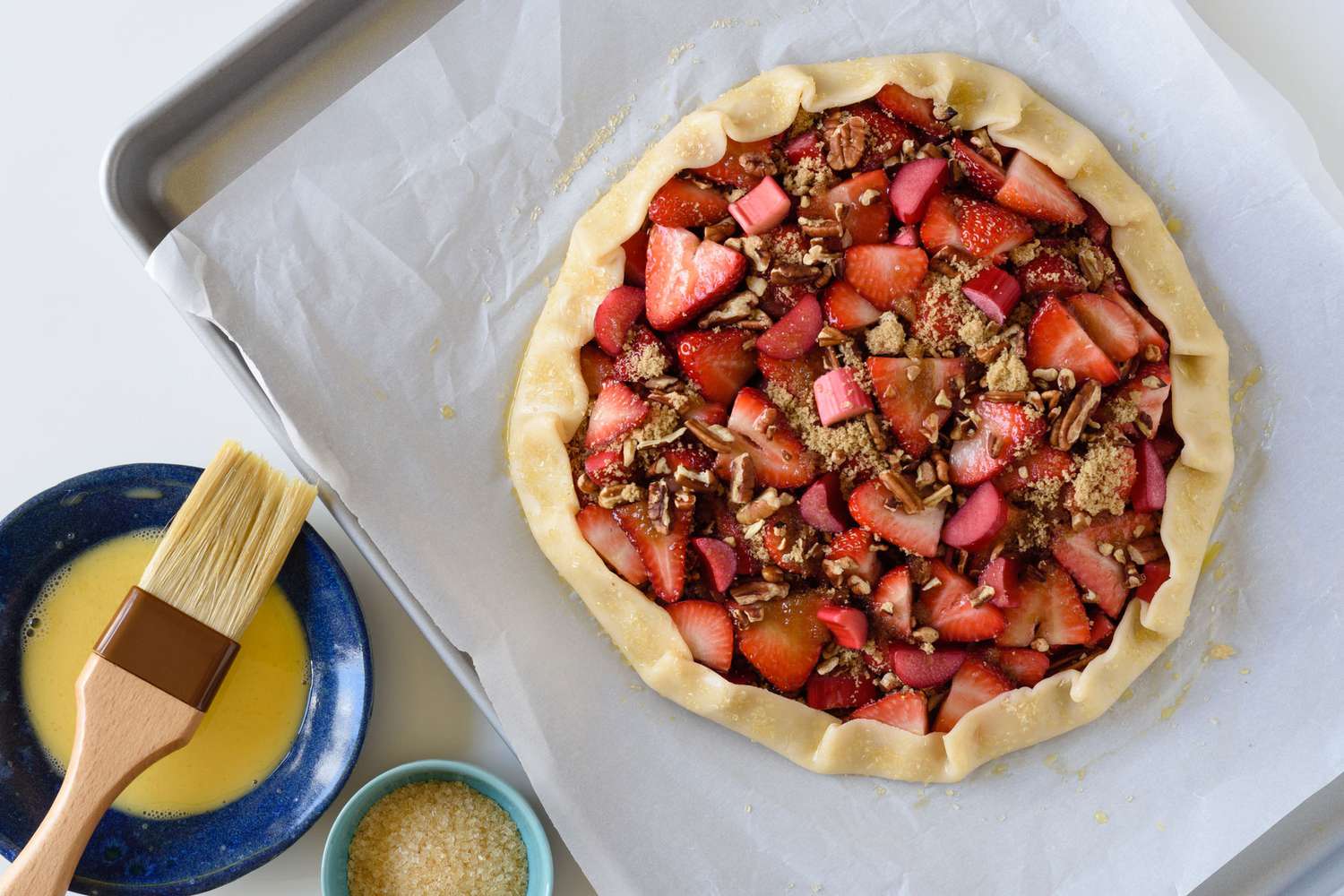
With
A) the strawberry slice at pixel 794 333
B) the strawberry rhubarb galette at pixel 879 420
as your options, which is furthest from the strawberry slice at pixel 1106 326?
the strawberry slice at pixel 794 333

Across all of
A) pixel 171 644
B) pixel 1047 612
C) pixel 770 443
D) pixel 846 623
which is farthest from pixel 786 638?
pixel 171 644

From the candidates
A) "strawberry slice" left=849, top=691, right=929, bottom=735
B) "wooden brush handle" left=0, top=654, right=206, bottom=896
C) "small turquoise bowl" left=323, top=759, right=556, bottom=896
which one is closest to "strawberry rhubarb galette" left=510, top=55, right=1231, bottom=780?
→ "strawberry slice" left=849, top=691, right=929, bottom=735

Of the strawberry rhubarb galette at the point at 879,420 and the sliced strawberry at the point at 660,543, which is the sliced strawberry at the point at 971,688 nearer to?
the strawberry rhubarb galette at the point at 879,420

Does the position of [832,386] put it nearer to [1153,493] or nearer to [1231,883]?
[1153,493]

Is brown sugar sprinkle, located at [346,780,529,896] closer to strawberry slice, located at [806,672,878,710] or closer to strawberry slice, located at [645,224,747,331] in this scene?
strawberry slice, located at [806,672,878,710]

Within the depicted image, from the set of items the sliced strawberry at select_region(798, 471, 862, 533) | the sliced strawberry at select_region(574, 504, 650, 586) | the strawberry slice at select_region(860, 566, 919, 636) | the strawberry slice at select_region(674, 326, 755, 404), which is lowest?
the sliced strawberry at select_region(574, 504, 650, 586)
